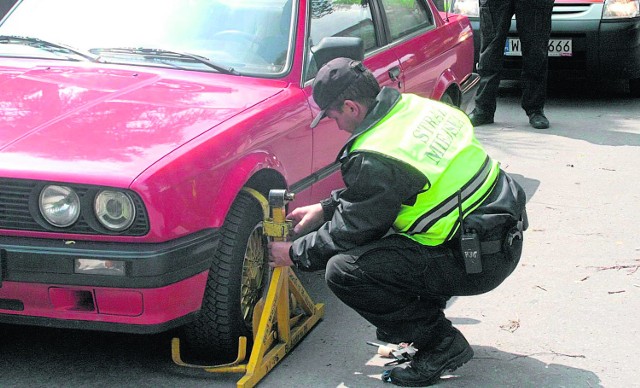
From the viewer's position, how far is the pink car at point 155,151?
3539 mm

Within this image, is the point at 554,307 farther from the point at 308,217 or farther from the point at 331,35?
the point at 331,35

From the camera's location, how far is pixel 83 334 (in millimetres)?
4406

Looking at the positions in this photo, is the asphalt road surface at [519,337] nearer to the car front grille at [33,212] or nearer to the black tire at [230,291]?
the black tire at [230,291]

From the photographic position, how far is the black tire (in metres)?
3.88

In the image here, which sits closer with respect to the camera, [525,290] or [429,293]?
[429,293]

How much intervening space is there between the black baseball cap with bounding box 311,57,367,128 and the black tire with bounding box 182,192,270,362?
534 mm

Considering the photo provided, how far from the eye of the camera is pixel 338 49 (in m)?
4.54

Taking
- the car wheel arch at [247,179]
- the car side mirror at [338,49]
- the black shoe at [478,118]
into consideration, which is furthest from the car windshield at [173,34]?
the black shoe at [478,118]

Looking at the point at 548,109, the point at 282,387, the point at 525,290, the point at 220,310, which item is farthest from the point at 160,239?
the point at 548,109

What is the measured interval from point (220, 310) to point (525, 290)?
1759 mm

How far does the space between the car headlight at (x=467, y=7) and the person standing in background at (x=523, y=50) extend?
1.04 meters

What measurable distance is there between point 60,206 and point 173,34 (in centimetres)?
145

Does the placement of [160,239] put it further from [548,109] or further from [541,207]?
[548,109]

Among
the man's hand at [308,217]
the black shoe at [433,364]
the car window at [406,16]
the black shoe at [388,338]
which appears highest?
the car window at [406,16]
